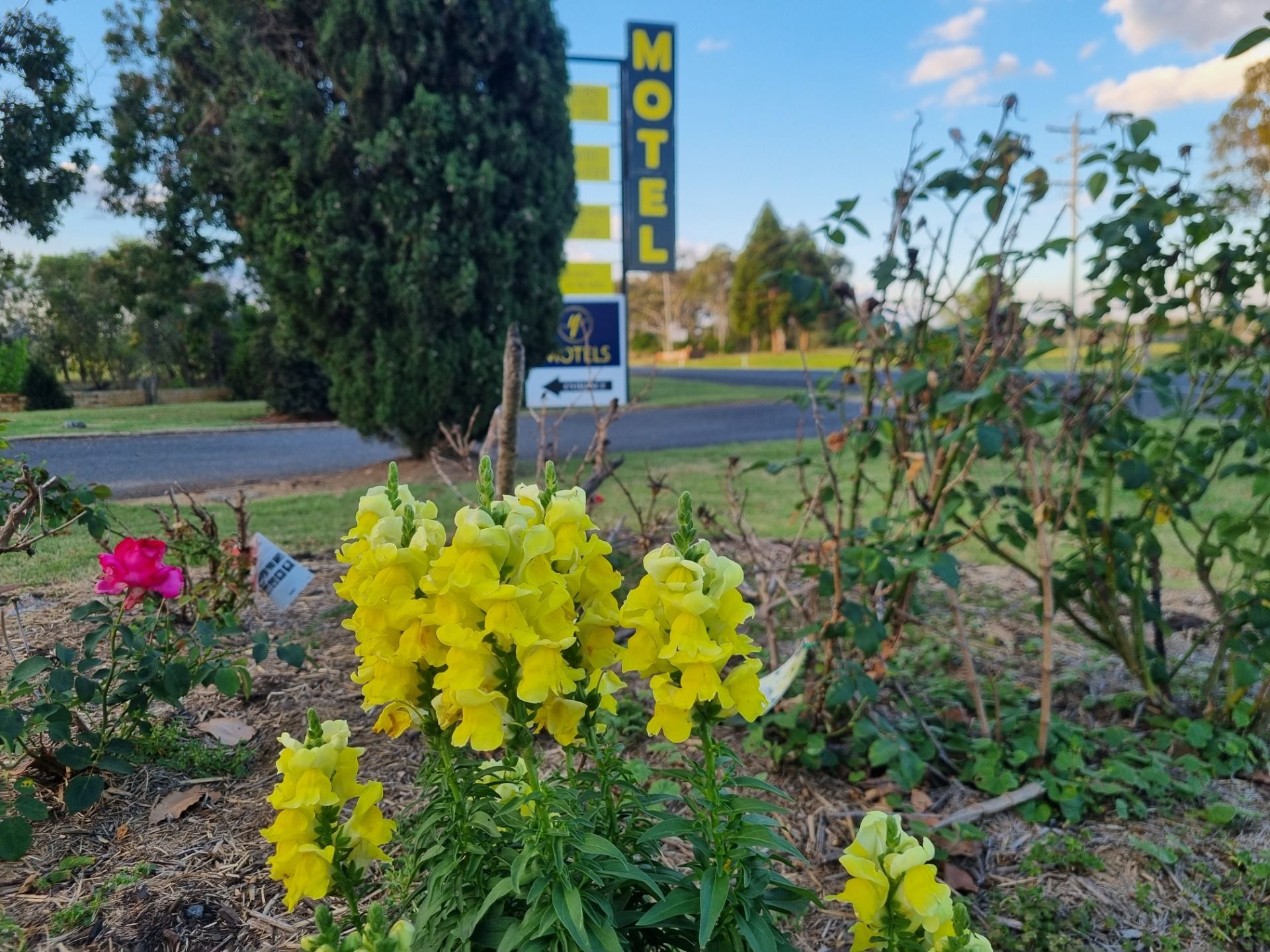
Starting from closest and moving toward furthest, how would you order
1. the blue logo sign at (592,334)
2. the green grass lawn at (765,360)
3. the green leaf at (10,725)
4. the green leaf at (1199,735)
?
the green leaf at (10,725), the green leaf at (1199,735), the blue logo sign at (592,334), the green grass lawn at (765,360)

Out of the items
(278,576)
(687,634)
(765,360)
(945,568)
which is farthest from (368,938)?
(765,360)

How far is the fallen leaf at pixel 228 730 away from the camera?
2.08m

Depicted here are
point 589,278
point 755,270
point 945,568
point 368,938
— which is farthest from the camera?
point 755,270

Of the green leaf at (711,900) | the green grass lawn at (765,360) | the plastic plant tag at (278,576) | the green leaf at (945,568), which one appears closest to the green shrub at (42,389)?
the plastic plant tag at (278,576)

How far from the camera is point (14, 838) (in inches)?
56.0

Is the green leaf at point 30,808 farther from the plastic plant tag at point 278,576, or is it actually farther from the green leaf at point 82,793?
the plastic plant tag at point 278,576

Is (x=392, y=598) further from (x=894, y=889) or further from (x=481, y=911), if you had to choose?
(x=894, y=889)

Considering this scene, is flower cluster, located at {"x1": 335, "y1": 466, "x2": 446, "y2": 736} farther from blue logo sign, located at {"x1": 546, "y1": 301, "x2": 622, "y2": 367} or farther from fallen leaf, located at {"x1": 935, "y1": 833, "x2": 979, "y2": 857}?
blue logo sign, located at {"x1": 546, "y1": 301, "x2": 622, "y2": 367}

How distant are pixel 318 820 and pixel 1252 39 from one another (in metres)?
2.53

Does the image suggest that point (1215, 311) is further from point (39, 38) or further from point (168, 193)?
point (168, 193)

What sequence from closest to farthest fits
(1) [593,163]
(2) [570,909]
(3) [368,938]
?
(3) [368,938] < (2) [570,909] < (1) [593,163]

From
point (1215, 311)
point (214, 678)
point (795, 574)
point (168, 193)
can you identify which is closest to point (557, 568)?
point (214, 678)

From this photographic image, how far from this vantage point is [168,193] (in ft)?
10.1

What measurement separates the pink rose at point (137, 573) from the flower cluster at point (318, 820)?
0.94 meters
